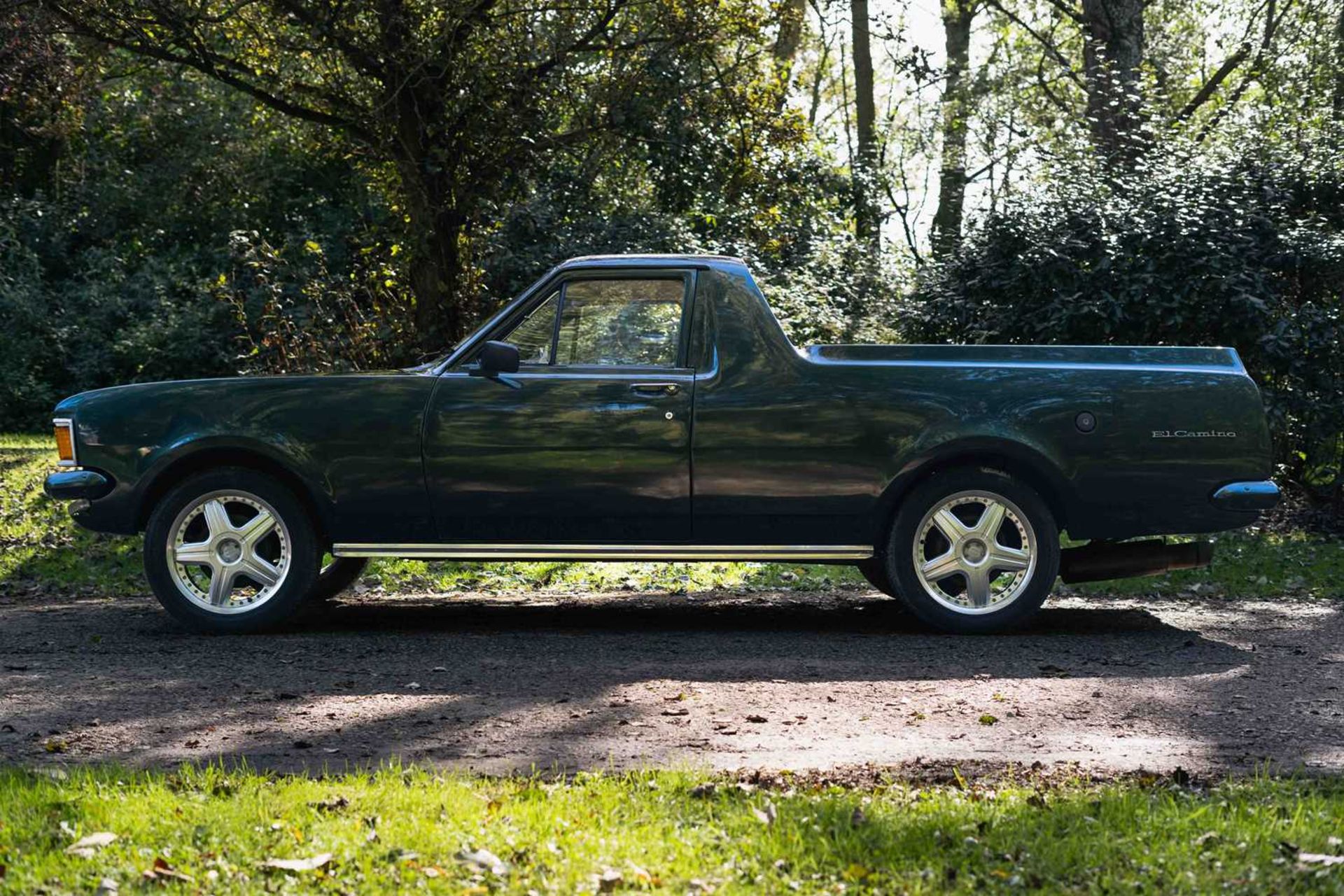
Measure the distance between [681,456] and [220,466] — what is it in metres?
2.43

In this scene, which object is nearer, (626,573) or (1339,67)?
(626,573)

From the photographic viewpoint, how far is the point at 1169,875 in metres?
4.05

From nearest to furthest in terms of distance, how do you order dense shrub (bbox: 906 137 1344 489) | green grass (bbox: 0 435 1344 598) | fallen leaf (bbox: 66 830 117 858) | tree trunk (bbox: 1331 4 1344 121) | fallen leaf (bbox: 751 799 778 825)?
fallen leaf (bbox: 66 830 117 858)
fallen leaf (bbox: 751 799 778 825)
green grass (bbox: 0 435 1344 598)
dense shrub (bbox: 906 137 1344 489)
tree trunk (bbox: 1331 4 1344 121)

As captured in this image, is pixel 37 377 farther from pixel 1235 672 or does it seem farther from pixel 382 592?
pixel 1235 672

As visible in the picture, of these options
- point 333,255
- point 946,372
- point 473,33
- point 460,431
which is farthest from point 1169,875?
point 333,255

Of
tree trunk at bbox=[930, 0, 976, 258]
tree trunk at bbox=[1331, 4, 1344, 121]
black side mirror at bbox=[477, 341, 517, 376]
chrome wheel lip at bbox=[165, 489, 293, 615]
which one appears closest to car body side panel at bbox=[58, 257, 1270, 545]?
black side mirror at bbox=[477, 341, 517, 376]

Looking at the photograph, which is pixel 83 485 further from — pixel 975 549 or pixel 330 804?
pixel 975 549

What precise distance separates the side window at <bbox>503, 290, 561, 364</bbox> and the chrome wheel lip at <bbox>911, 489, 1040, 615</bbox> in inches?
84.4

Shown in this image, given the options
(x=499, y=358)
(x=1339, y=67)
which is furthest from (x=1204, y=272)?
(x=1339, y=67)

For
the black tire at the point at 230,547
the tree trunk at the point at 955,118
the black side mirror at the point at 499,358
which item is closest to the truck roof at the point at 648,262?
the black side mirror at the point at 499,358

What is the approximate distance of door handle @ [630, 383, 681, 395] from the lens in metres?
7.73

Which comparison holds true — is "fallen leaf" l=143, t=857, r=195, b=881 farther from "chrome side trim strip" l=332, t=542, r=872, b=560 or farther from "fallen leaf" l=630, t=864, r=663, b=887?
"chrome side trim strip" l=332, t=542, r=872, b=560

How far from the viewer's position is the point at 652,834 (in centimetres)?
430

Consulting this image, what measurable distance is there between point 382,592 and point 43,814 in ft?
17.5
